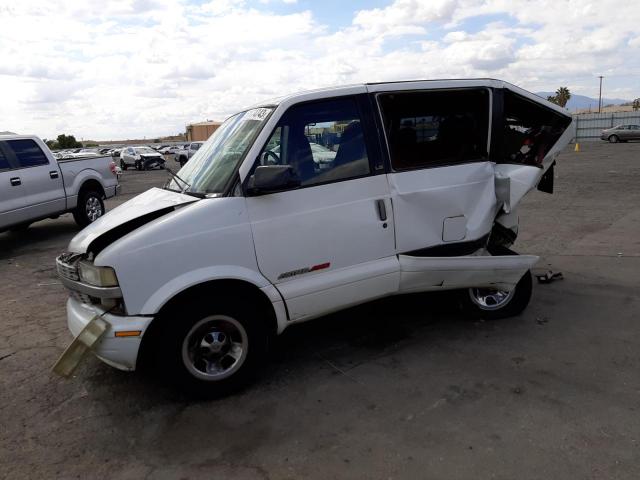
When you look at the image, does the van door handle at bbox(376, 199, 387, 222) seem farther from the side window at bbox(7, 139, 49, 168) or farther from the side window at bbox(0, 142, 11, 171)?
the side window at bbox(7, 139, 49, 168)

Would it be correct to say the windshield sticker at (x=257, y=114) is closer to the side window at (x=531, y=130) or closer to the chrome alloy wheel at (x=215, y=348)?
the chrome alloy wheel at (x=215, y=348)

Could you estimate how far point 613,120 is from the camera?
45875 mm

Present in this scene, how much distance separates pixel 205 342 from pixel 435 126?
253cm

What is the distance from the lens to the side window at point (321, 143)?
3816 mm

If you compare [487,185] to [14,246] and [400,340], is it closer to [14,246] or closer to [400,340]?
[400,340]

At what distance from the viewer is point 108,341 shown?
3387 mm

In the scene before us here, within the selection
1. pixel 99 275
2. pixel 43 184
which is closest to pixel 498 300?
pixel 99 275

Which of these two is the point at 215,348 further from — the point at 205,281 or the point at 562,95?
the point at 562,95

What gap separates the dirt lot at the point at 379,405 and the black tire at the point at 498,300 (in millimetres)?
97

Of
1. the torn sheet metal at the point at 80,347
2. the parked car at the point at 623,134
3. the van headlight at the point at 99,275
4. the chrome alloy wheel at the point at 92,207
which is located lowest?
the parked car at the point at 623,134

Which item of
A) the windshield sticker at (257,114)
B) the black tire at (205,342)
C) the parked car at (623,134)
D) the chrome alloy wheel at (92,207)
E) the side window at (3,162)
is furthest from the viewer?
the parked car at (623,134)

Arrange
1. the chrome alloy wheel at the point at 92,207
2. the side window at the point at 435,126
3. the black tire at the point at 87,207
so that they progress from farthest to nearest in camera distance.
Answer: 1. the chrome alloy wheel at the point at 92,207
2. the black tire at the point at 87,207
3. the side window at the point at 435,126

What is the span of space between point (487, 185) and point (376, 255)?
1.24 metres

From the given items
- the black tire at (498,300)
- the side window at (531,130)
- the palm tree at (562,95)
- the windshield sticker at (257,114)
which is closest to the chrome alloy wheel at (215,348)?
the windshield sticker at (257,114)
